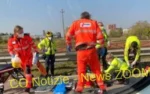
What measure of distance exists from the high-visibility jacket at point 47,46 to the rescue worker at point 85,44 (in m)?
3.22

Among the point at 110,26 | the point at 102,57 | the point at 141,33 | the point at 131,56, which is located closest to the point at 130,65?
the point at 131,56

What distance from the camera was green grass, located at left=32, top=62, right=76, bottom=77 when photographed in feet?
34.3

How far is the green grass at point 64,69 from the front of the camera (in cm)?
1047

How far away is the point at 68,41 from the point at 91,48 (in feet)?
1.73

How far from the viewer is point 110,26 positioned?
11641 mm

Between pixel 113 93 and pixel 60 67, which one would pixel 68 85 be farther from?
pixel 60 67

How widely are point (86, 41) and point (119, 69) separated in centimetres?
163

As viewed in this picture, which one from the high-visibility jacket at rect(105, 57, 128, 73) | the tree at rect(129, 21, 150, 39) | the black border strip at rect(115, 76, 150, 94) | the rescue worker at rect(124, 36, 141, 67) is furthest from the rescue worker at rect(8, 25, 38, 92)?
the tree at rect(129, 21, 150, 39)

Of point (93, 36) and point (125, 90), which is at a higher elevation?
point (93, 36)

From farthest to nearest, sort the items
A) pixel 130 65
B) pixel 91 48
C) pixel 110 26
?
pixel 110 26 < pixel 130 65 < pixel 91 48

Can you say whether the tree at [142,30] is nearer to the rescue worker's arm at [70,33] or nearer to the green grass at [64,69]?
the green grass at [64,69]

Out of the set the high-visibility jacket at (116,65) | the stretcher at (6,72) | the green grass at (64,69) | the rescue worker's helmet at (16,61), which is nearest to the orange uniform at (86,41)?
the high-visibility jacket at (116,65)

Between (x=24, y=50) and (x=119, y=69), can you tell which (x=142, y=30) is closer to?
(x=119, y=69)

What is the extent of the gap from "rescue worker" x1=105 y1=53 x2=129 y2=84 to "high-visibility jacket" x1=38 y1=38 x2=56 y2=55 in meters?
2.51
